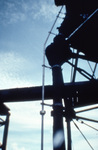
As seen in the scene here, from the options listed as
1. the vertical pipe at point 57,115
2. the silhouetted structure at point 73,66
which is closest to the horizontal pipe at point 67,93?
the silhouetted structure at point 73,66

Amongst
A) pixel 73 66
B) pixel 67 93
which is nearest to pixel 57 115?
pixel 67 93

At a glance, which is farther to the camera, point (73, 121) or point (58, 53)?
point (58, 53)

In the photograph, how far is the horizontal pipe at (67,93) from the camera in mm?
4120

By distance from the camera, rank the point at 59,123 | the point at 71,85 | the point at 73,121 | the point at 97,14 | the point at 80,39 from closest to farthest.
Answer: the point at 59,123 < the point at 73,121 < the point at 97,14 < the point at 71,85 < the point at 80,39

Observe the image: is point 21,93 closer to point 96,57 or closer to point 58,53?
point 58,53

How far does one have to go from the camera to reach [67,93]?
12.9 ft

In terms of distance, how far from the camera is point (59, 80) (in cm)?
390

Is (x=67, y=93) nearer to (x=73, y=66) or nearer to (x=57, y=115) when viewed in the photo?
(x=57, y=115)

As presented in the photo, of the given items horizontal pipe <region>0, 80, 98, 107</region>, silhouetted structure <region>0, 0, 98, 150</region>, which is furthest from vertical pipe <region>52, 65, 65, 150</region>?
horizontal pipe <region>0, 80, 98, 107</region>

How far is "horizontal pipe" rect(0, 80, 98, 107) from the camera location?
412 centimetres

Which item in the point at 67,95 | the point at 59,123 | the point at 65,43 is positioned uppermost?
the point at 65,43

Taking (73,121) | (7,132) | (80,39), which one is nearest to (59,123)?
(73,121)

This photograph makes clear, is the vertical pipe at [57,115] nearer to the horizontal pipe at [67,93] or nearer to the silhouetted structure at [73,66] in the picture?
the silhouetted structure at [73,66]

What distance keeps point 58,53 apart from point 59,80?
93 centimetres
